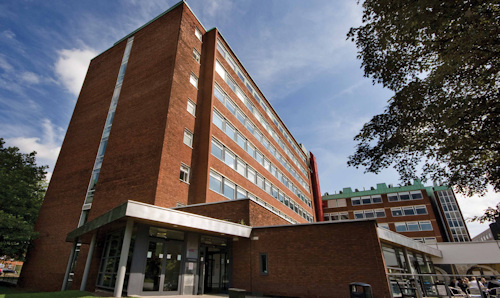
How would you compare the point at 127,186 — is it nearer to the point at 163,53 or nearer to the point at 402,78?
the point at 163,53

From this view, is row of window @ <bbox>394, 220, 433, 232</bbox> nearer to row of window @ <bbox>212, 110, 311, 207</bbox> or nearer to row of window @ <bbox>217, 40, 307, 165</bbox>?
row of window @ <bbox>217, 40, 307, 165</bbox>

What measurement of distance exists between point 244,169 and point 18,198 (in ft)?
62.6

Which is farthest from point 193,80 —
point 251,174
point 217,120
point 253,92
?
point 253,92

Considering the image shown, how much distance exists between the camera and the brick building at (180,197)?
11156 millimetres

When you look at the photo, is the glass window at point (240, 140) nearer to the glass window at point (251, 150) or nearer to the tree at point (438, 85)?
the glass window at point (251, 150)

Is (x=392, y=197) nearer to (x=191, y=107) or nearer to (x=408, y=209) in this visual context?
(x=408, y=209)

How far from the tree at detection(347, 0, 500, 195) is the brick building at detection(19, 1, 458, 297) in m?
3.63

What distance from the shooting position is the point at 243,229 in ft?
45.1

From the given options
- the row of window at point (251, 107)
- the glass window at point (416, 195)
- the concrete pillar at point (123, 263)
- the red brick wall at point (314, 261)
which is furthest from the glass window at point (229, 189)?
the glass window at point (416, 195)

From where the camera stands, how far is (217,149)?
21.9 meters

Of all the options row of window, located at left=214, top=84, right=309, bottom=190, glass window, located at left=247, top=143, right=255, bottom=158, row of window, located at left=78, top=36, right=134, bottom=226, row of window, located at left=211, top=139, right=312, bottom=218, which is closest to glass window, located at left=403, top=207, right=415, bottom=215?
row of window, located at left=214, top=84, right=309, bottom=190

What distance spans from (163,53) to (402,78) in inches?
737

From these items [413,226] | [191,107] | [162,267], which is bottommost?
[162,267]

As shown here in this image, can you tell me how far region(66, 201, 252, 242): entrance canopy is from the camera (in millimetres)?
9594
